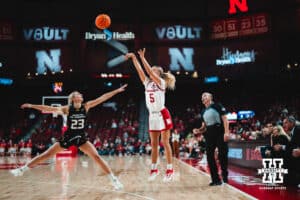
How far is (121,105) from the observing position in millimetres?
29641

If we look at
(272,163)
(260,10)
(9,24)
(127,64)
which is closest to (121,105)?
(127,64)

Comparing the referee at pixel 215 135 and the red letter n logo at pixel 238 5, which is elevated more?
the red letter n logo at pixel 238 5

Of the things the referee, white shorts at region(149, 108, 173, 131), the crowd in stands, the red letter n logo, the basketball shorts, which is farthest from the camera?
the red letter n logo

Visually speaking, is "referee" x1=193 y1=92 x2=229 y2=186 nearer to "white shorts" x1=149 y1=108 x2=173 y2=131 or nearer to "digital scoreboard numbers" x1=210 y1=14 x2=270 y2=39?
"white shorts" x1=149 y1=108 x2=173 y2=131

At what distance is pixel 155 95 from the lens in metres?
6.60

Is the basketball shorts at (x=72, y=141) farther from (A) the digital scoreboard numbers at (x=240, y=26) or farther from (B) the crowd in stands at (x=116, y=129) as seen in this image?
(A) the digital scoreboard numbers at (x=240, y=26)

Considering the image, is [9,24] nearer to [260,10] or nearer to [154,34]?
[154,34]

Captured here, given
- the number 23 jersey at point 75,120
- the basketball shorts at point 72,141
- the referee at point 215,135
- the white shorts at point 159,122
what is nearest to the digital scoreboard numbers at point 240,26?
the referee at point 215,135

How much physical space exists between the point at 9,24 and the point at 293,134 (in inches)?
1024

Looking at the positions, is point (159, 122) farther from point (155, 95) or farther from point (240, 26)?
point (240, 26)

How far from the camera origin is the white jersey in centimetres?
657

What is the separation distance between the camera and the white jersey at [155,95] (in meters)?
6.57

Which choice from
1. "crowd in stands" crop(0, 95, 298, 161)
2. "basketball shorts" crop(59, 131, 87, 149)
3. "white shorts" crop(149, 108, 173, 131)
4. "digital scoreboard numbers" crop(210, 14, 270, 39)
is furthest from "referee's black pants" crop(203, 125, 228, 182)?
"digital scoreboard numbers" crop(210, 14, 270, 39)

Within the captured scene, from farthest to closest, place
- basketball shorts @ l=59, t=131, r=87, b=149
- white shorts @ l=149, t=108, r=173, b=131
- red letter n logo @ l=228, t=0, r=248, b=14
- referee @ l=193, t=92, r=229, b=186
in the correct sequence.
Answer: red letter n logo @ l=228, t=0, r=248, b=14, referee @ l=193, t=92, r=229, b=186, white shorts @ l=149, t=108, r=173, b=131, basketball shorts @ l=59, t=131, r=87, b=149
